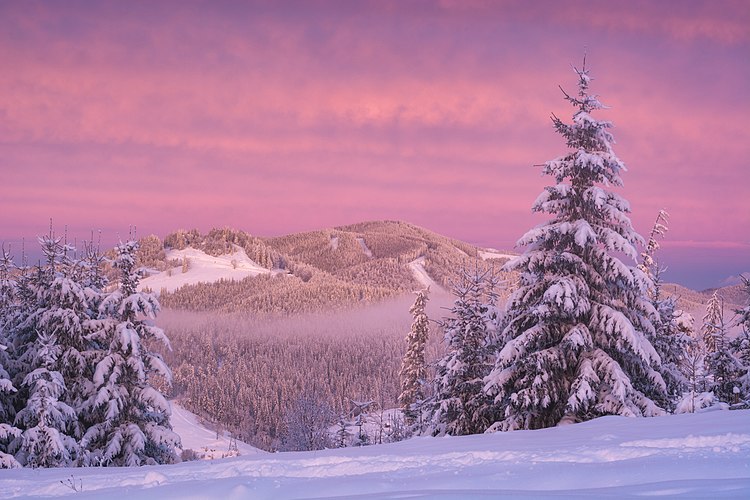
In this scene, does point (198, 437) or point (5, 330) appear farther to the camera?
point (198, 437)

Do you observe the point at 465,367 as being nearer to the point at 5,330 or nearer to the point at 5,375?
the point at 5,375

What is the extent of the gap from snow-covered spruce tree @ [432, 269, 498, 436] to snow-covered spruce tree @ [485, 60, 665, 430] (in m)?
5.22

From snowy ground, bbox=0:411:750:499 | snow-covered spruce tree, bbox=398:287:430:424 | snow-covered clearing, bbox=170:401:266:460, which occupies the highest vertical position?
snowy ground, bbox=0:411:750:499

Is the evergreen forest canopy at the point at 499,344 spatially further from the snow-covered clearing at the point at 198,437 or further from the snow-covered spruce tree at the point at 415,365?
the snow-covered clearing at the point at 198,437

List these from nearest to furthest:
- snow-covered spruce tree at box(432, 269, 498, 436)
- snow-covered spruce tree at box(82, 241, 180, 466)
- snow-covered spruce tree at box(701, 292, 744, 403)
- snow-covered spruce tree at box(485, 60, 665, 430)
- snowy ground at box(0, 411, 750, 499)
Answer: snowy ground at box(0, 411, 750, 499) → snow-covered spruce tree at box(485, 60, 665, 430) → snow-covered spruce tree at box(82, 241, 180, 466) → snow-covered spruce tree at box(432, 269, 498, 436) → snow-covered spruce tree at box(701, 292, 744, 403)

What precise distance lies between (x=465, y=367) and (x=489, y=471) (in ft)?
46.8

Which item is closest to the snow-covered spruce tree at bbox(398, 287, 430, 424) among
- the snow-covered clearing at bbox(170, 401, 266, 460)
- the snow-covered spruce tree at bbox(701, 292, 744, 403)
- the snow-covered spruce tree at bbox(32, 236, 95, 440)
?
the snow-covered spruce tree at bbox(701, 292, 744, 403)

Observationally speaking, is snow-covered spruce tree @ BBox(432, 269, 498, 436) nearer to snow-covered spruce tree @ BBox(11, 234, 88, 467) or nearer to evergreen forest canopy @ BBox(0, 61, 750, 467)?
evergreen forest canopy @ BBox(0, 61, 750, 467)

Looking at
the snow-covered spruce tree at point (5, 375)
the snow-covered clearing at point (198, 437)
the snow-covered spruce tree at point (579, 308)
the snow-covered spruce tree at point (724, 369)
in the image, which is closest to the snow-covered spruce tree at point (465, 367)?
the snow-covered spruce tree at point (579, 308)

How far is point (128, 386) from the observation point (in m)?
20.0

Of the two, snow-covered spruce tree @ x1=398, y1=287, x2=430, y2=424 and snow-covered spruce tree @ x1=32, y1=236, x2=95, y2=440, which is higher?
snow-covered spruce tree @ x1=32, y1=236, x2=95, y2=440

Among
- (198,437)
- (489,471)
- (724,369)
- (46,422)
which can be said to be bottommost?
(198,437)

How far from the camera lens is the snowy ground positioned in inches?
242

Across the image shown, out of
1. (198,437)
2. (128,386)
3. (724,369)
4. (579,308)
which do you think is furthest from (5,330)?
(198,437)
